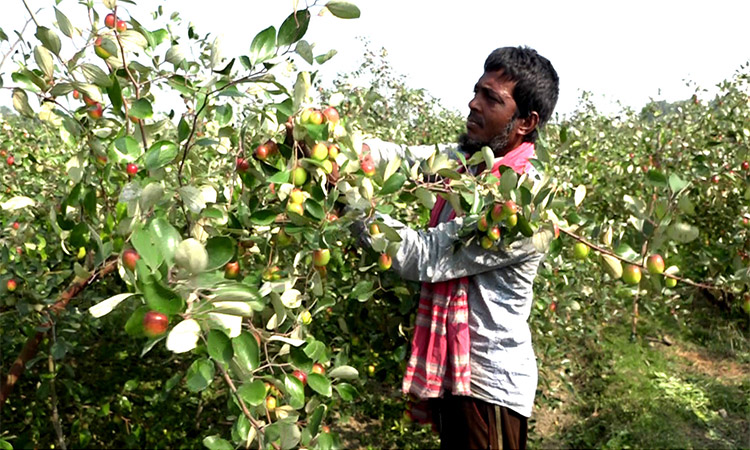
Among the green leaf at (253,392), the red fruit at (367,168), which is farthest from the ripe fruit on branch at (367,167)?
the green leaf at (253,392)

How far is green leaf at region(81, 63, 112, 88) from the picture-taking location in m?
1.24

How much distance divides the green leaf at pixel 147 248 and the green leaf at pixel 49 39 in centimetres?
63

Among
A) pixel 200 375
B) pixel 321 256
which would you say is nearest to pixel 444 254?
pixel 321 256

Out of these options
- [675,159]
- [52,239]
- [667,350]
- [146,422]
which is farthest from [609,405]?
[52,239]

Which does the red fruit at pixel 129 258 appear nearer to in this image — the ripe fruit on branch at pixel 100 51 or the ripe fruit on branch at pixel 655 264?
the ripe fruit on branch at pixel 100 51

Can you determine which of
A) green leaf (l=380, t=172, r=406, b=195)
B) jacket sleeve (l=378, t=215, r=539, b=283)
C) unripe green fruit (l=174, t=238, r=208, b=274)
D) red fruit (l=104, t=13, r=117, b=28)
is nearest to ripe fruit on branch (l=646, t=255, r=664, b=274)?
jacket sleeve (l=378, t=215, r=539, b=283)

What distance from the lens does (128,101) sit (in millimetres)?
1456

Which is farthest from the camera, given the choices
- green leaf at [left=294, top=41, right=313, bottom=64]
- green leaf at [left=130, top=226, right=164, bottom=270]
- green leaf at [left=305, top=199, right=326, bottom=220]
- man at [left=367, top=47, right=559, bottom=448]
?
man at [left=367, top=47, right=559, bottom=448]

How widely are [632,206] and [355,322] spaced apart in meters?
1.16

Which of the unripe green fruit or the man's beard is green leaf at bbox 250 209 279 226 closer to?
the unripe green fruit

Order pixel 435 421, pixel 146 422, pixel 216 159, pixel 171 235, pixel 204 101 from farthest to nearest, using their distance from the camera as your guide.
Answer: pixel 146 422 → pixel 216 159 → pixel 435 421 → pixel 204 101 → pixel 171 235

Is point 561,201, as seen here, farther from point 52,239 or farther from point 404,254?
point 52,239

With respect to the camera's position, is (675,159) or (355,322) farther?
(675,159)

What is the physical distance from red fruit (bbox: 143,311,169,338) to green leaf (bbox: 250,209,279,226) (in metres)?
0.53
